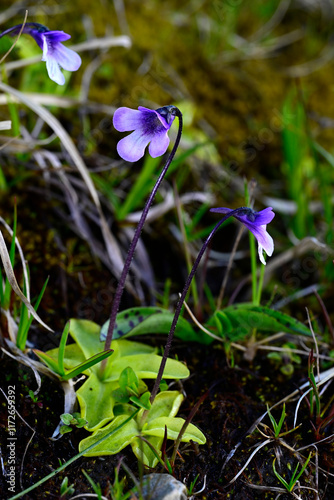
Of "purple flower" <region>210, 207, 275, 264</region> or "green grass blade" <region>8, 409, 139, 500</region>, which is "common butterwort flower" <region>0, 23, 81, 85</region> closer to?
"purple flower" <region>210, 207, 275, 264</region>

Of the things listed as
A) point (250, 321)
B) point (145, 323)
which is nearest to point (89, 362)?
point (145, 323)

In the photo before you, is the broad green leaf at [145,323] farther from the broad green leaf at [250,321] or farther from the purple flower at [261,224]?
the purple flower at [261,224]

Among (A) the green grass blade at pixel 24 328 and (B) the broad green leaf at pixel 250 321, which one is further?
(B) the broad green leaf at pixel 250 321

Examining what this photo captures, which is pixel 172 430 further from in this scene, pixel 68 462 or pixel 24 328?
pixel 24 328

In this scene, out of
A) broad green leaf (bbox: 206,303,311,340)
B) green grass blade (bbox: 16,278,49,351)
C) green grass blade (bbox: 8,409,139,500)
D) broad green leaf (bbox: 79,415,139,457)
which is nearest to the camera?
green grass blade (bbox: 8,409,139,500)

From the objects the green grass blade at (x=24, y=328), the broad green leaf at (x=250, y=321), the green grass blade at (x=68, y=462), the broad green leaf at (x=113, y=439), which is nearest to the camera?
the green grass blade at (x=68, y=462)

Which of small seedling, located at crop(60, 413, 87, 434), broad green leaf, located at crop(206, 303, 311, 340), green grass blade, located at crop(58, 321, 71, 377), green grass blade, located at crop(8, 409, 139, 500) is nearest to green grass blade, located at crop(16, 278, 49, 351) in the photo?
green grass blade, located at crop(58, 321, 71, 377)

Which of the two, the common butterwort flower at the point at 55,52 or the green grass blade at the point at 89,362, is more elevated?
the common butterwort flower at the point at 55,52

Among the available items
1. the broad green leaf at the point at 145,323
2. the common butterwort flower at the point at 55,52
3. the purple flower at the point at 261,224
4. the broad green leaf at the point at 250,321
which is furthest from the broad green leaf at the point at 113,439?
the common butterwort flower at the point at 55,52

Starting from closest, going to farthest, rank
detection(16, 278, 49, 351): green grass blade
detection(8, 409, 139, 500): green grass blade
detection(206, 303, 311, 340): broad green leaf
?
detection(8, 409, 139, 500): green grass blade
detection(16, 278, 49, 351): green grass blade
detection(206, 303, 311, 340): broad green leaf
